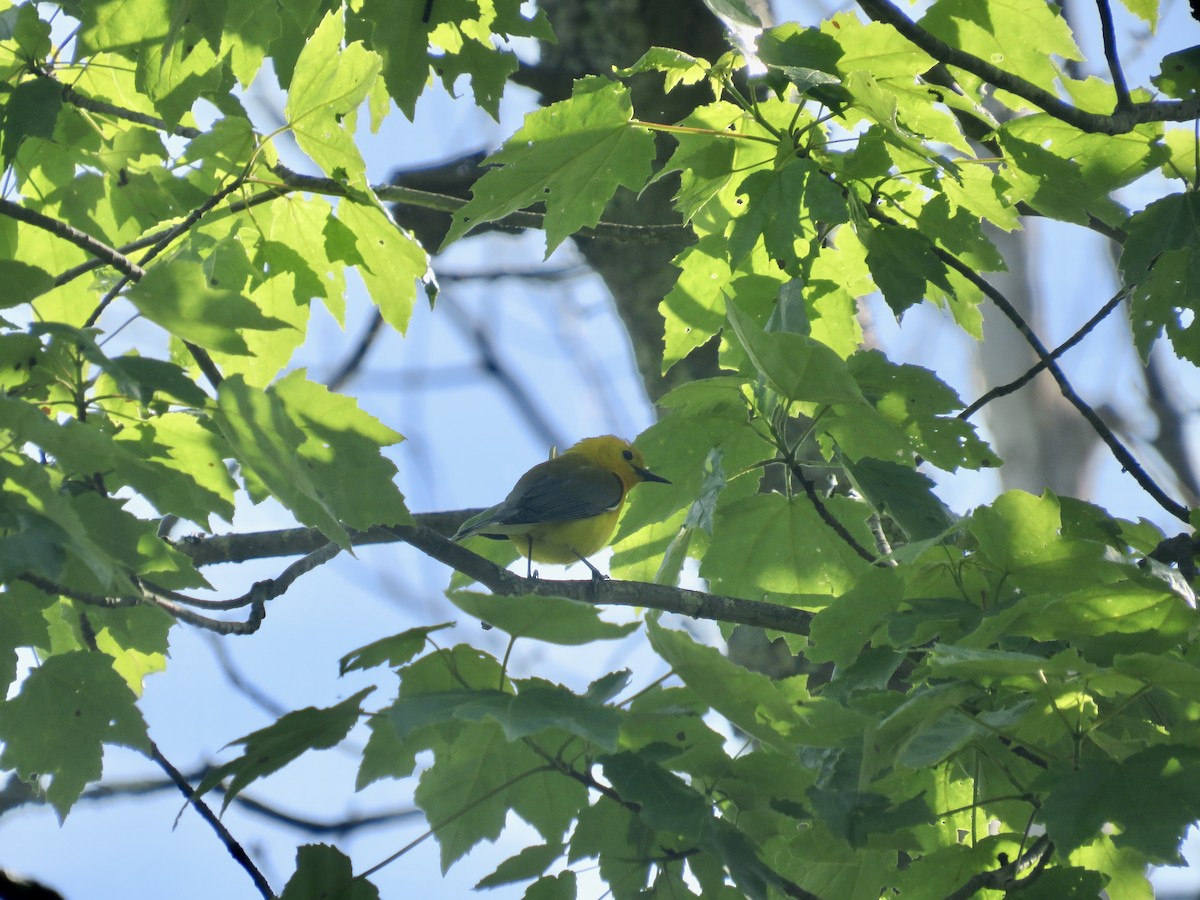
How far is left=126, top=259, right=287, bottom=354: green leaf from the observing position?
1.86m

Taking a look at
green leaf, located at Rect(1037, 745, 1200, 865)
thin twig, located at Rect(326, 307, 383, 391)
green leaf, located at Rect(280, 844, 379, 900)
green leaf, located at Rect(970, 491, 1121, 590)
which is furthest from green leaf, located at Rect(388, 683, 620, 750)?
thin twig, located at Rect(326, 307, 383, 391)

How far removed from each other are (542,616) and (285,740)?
0.45 m

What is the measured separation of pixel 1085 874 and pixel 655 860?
68cm

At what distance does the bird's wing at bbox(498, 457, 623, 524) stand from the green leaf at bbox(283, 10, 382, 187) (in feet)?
6.53

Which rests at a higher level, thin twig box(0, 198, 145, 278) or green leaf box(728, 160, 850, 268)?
green leaf box(728, 160, 850, 268)

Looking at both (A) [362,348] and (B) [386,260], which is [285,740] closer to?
(B) [386,260]

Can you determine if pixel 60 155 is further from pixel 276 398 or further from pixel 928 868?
pixel 928 868

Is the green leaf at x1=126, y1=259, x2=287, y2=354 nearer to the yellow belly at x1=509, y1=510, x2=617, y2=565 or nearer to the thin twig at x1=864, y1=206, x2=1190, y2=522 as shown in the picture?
the thin twig at x1=864, y1=206, x2=1190, y2=522

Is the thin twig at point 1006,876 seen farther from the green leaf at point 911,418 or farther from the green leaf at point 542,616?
the green leaf at point 911,418

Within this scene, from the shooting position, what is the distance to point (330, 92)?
2691 mm

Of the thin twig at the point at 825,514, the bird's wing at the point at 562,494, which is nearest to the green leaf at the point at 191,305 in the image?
the thin twig at the point at 825,514

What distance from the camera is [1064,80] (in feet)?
9.72

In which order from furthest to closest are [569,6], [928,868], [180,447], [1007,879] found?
1. [569,6]
2. [180,447]
3. [928,868]
4. [1007,879]

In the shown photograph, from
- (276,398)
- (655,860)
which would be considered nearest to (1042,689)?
(655,860)
